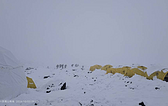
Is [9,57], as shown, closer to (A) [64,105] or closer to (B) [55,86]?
(B) [55,86]

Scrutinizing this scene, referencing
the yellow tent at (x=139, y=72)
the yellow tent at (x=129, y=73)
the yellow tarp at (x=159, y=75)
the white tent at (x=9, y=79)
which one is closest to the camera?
the white tent at (x=9, y=79)

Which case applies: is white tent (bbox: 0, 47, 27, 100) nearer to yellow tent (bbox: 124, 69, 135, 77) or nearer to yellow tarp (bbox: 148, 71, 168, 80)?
yellow tent (bbox: 124, 69, 135, 77)

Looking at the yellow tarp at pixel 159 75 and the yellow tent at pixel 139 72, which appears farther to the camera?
the yellow tent at pixel 139 72

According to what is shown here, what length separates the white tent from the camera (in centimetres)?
495

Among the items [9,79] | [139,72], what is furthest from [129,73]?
[9,79]

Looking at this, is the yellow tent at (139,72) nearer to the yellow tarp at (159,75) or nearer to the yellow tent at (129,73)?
the yellow tent at (129,73)

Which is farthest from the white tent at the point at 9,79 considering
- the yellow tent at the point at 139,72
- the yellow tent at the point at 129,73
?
the yellow tent at the point at 139,72

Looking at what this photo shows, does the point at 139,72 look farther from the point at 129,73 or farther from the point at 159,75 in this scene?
the point at 159,75

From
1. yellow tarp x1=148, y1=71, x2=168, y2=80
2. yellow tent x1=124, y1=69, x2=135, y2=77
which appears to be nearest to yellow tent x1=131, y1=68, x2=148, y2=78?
yellow tent x1=124, y1=69, x2=135, y2=77

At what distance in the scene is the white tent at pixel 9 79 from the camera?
495 cm

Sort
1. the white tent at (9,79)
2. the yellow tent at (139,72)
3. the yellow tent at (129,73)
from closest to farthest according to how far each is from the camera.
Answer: the white tent at (9,79) < the yellow tent at (139,72) < the yellow tent at (129,73)

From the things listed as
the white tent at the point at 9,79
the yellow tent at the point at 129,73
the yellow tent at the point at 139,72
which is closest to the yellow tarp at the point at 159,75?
the yellow tent at the point at 139,72

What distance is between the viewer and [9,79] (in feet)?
17.7

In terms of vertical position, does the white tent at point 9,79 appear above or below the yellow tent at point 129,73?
above
